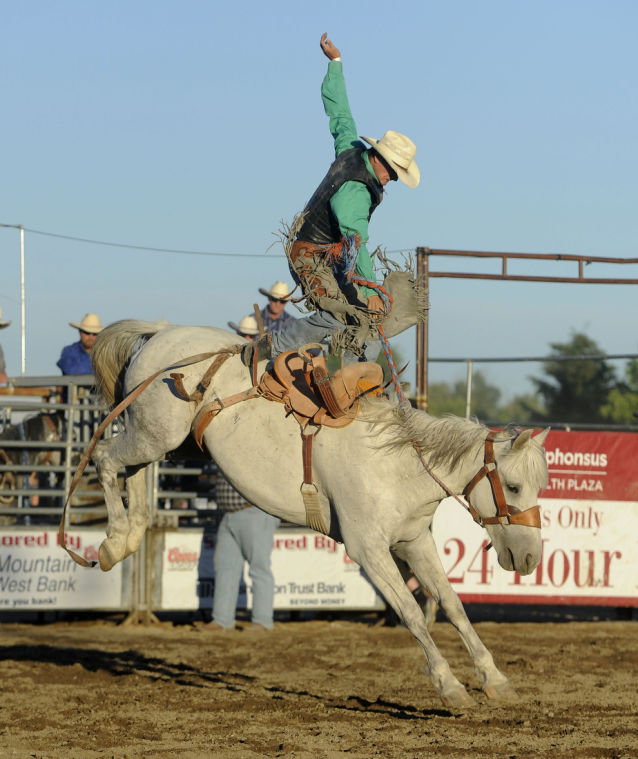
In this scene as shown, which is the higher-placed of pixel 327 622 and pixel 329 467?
pixel 329 467

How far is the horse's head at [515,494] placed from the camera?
6012mm

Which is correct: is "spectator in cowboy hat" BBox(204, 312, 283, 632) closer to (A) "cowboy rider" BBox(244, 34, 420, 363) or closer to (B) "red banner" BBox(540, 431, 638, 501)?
(B) "red banner" BBox(540, 431, 638, 501)

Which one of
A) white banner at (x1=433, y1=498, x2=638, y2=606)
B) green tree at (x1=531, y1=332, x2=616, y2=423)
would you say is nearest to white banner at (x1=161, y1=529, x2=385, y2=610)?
white banner at (x1=433, y1=498, x2=638, y2=606)

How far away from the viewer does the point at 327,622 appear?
11.2 metres

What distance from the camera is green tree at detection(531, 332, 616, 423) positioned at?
193 feet

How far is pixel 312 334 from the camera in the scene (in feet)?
21.6

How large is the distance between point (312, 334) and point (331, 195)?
0.85 meters

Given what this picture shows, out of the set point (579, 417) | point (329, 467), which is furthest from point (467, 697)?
point (579, 417)

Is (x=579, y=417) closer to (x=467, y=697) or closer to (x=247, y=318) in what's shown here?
(x=247, y=318)

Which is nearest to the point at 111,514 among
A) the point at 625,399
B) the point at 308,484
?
the point at 308,484

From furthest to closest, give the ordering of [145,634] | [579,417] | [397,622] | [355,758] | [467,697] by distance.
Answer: [579,417] < [397,622] < [145,634] < [467,697] < [355,758]

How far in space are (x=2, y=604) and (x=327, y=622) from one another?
10.8 ft

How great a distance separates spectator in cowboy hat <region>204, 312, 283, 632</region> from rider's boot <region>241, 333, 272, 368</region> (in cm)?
379

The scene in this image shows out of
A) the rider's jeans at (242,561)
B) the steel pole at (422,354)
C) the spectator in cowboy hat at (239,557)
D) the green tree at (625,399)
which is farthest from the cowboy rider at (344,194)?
the green tree at (625,399)
